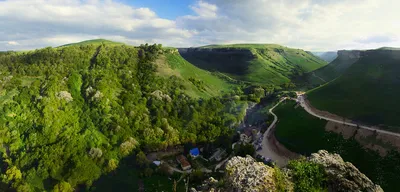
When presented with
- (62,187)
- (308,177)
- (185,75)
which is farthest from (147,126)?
(308,177)

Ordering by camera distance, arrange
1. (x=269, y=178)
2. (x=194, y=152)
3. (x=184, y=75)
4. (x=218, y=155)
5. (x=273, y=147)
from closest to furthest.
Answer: (x=269, y=178) → (x=218, y=155) → (x=194, y=152) → (x=273, y=147) → (x=184, y=75)

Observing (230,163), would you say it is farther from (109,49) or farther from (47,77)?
(109,49)

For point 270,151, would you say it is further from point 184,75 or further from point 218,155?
point 184,75

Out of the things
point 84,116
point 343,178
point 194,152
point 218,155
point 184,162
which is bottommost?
point 218,155

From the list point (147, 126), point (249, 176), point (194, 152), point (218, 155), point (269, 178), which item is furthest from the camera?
point (147, 126)

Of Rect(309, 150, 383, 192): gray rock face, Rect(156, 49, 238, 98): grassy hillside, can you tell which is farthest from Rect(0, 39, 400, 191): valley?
Rect(309, 150, 383, 192): gray rock face

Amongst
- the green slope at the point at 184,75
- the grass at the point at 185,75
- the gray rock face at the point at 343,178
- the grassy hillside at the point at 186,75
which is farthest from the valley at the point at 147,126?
the gray rock face at the point at 343,178
